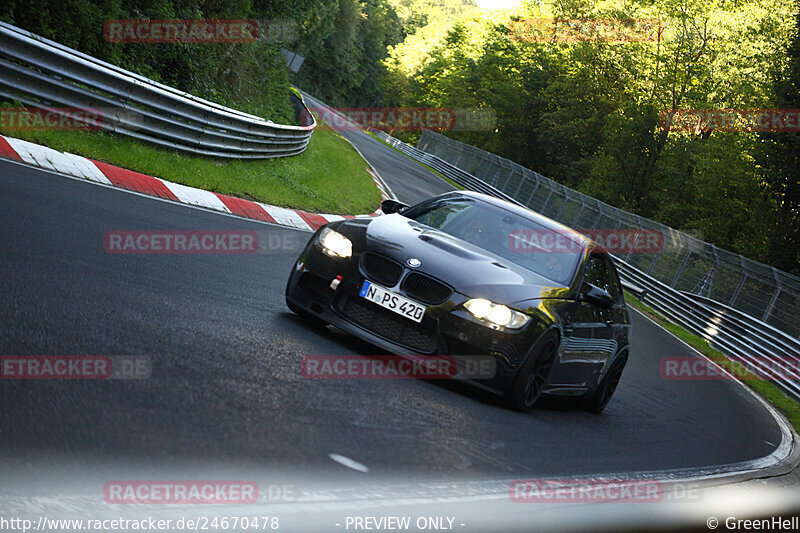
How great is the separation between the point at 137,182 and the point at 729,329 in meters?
14.3

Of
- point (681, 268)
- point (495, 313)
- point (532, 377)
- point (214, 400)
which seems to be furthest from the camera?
point (681, 268)

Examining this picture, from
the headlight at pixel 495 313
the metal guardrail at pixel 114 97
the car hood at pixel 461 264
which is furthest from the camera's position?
the metal guardrail at pixel 114 97

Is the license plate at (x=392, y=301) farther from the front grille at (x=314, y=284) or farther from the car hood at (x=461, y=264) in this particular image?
the front grille at (x=314, y=284)

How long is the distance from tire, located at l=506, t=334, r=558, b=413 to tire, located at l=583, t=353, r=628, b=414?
1.54 meters

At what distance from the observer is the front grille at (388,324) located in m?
6.59

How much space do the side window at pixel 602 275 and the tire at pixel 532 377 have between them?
1024 millimetres

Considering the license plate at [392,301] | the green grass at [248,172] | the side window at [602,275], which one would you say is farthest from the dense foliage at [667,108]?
the license plate at [392,301]

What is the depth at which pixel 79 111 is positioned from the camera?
13.1m

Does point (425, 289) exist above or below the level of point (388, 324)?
above

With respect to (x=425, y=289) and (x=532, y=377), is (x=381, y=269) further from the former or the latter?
(x=532, y=377)

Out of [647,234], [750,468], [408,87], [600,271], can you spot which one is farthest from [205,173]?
[408,87]

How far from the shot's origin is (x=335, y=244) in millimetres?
7129

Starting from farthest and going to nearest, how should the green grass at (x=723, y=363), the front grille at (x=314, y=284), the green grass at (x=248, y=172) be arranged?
the green grass at (x=723, y=363) < the green grass at (x=248, y=172) < the front grille at (x=314, y=284)

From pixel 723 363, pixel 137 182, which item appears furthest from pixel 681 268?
pixel 137 182
